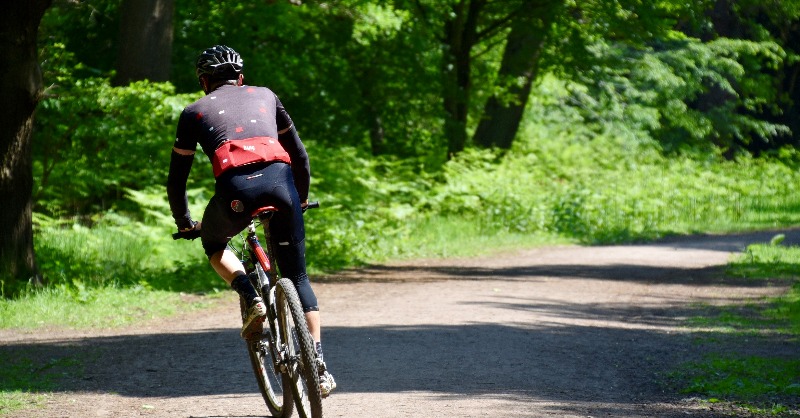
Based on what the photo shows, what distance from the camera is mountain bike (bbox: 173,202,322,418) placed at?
5512 millimetres

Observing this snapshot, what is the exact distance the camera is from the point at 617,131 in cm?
3931

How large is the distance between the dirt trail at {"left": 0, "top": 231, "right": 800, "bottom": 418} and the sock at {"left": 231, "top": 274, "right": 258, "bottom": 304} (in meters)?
0.80

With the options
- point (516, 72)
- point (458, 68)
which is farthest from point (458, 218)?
point (516, 72)

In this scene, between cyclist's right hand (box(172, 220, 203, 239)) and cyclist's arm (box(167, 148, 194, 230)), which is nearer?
cyclist's arm (box(167, 148, 194, 230))

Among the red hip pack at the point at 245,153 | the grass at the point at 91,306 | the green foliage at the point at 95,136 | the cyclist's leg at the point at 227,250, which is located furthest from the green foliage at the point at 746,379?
the green foliage at the point at 95,136

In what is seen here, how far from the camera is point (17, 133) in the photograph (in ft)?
38.9

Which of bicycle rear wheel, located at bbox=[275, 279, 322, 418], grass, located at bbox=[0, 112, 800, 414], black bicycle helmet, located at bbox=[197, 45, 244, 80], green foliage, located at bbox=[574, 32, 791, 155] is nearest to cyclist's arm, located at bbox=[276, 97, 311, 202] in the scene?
black bicycle helmet, located at bbox=[197, 45, 244, 80]

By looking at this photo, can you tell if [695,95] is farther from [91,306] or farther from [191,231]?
[191,231]

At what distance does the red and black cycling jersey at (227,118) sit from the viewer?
581cm

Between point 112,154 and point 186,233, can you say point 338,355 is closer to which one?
point 186,233

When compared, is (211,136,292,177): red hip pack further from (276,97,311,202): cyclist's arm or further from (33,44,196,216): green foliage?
(33,44,196,216): green foliage

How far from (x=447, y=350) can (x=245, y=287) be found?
125 inches

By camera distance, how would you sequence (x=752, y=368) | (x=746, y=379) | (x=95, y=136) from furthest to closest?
(x=95, y=136) → (x=752, y=368) → (x=746, y=379)

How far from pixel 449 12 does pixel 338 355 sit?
56.5 ft
